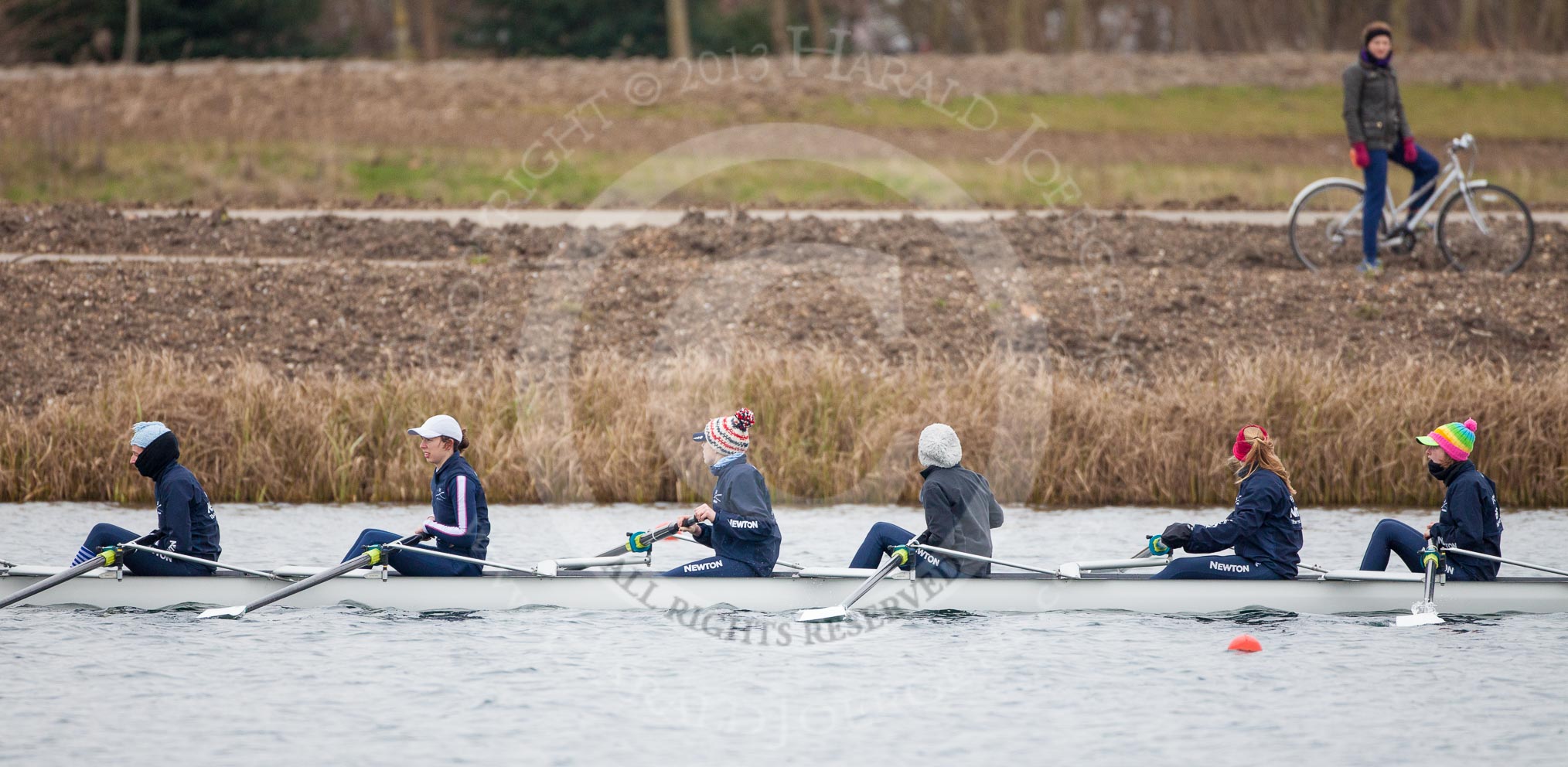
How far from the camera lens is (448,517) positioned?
1172cm

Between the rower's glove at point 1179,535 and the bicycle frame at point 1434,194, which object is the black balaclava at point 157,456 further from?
the bicycle frame at point 1434,194

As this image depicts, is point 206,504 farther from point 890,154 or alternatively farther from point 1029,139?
point 1029,139

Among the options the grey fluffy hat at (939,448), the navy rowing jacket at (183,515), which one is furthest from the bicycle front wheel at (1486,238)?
the navy rowing jacket at (183,515)

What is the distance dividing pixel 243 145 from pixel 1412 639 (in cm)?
2507

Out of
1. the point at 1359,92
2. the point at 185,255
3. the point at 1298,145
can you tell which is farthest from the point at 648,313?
the point at 1298,145

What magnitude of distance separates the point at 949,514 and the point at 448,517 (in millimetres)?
3487

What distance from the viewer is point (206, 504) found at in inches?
471

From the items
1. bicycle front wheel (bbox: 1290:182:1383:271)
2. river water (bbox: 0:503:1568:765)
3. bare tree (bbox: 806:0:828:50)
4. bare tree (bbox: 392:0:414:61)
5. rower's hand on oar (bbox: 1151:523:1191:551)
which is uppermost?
bare tree (bbox: 806:0:828:50)

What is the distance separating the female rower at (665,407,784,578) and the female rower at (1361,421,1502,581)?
14.9 feet

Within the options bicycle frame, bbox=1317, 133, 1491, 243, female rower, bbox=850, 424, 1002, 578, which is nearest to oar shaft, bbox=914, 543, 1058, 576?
female rower, bbox=850, 424, 1002, 578

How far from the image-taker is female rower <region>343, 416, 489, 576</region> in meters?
11.6

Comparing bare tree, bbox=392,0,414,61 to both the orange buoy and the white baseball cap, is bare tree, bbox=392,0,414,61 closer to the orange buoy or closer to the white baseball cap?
the white baseball cap

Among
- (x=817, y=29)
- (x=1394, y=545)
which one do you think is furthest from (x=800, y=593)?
(x=817, y=29)

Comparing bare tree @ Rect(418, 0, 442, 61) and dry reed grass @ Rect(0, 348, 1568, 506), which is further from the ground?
bare tree @ Rect(418, 0, 442, 61)
